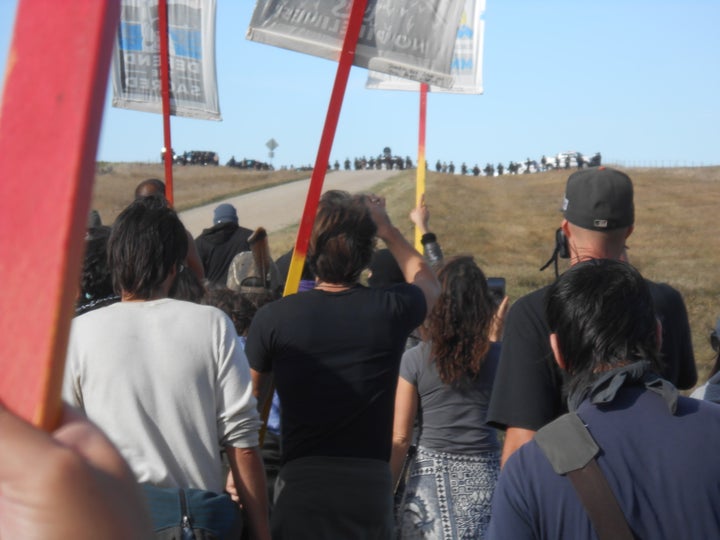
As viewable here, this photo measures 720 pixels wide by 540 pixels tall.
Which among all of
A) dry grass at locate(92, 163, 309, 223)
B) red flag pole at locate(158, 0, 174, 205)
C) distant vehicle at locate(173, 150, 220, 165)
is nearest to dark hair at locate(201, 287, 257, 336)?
red flag pole at locate(158, 0, 174, 205)

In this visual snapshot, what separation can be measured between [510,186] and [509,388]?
5823 cm

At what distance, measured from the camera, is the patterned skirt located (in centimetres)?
373

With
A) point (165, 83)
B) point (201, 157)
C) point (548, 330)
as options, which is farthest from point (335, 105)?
point (201, 157)

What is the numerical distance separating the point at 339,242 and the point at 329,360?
41cm

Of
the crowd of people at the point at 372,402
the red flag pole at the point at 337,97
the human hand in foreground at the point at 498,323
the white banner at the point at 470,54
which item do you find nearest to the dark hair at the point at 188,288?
the crowd of people at the point at 372,402

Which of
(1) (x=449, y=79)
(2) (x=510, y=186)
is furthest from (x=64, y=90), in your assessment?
(2) (x=510, y=186)

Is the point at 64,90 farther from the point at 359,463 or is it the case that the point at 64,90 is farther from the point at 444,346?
the point at 444,346

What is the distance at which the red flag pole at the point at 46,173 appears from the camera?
0.53 metres

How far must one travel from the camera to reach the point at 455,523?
3729 mm

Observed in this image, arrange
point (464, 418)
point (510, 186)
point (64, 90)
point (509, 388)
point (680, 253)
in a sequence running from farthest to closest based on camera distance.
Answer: point (510, 186)
point (680, 253)
point (464, 418)
point (509, 388)
point (64, 90)

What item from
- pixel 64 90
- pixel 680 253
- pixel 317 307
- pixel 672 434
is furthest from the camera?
pixel 680 253

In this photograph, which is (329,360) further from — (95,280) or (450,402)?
(450,402)

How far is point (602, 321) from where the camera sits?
204 centimetres

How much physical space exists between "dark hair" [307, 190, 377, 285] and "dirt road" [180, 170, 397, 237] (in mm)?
25591
